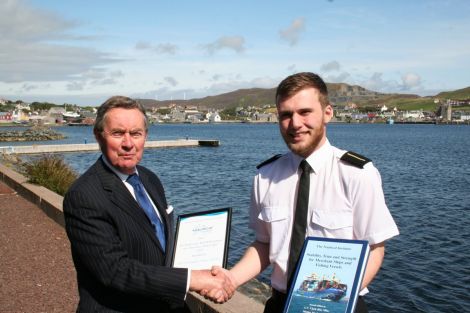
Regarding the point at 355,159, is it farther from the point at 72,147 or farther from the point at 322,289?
the point at 72,147

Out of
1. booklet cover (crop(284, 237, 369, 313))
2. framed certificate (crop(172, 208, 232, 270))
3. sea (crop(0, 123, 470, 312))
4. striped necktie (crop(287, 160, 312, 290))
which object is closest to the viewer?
booklet cover (crop(284, 237, 369, 313))

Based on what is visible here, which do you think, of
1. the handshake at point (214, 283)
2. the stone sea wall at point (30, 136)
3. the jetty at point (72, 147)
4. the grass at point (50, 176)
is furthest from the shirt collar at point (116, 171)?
the stone sea wall at point (30, 136)

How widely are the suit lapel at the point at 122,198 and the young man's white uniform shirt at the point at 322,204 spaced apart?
620mm

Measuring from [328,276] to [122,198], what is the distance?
1.13m

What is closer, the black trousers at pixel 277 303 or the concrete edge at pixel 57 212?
the black trousers at pixel 277 303

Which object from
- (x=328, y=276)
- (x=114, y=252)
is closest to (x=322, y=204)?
(x=328, y=276)

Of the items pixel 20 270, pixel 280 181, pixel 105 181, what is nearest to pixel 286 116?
pixel 280 181

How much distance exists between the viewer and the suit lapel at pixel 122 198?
103 inches

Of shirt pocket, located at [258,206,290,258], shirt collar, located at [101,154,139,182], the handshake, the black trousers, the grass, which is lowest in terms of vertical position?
the grass

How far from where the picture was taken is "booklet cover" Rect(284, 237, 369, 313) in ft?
7.47

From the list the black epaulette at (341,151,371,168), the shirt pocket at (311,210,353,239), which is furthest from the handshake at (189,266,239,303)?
the black epaulette at (341,151,371,168)

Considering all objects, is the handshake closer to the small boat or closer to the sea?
the small boat

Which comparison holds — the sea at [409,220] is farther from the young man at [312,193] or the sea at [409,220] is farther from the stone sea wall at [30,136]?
the stone sea wall at [30,136]

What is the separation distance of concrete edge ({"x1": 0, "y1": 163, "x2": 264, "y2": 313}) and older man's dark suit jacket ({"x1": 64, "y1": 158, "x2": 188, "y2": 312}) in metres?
2.12
